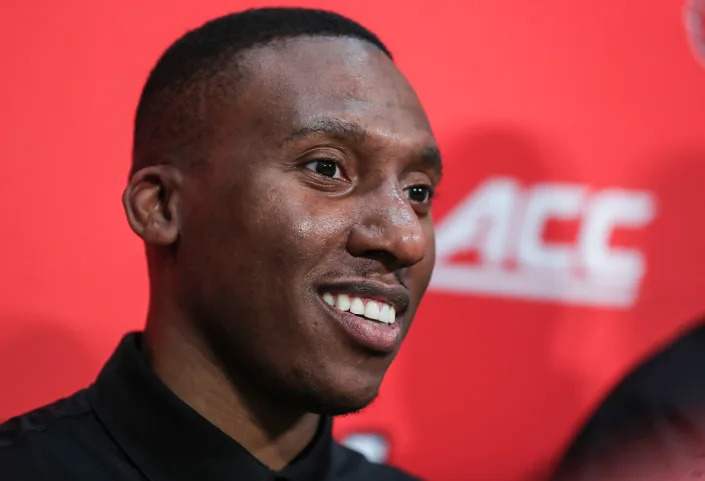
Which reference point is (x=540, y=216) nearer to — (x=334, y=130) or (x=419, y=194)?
(x=419, y=194)

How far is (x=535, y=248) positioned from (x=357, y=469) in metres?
0.56

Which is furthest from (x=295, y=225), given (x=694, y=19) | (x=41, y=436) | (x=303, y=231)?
(x=694, y=19)

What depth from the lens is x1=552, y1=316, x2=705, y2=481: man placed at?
27.9 inches

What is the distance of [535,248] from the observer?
1.59m

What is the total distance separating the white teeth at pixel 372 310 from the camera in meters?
1.00

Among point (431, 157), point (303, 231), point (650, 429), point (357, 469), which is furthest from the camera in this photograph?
point (357, 469)

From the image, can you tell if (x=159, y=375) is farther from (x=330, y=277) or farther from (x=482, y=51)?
(x=482, y=51)

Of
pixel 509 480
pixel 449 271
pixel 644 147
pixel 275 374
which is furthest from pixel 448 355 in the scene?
pixel 275 374

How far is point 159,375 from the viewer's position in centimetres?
108

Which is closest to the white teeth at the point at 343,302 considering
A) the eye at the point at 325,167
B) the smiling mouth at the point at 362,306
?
the smiling mouth at the point at 362,306

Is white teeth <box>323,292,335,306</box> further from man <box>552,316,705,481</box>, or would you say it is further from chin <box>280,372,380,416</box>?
man <box>552,316,705,481</box>

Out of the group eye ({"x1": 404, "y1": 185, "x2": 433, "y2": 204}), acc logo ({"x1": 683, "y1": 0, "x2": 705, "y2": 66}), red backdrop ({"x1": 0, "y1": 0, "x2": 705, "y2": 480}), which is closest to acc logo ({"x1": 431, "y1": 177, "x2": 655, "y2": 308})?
red backdrop ({"x1": 0, "y1": 0, "x2": 705, "y2": 480})

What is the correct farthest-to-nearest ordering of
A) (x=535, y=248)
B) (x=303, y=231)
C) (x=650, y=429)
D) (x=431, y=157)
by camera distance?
(x=535, y=248) → (x=431, y=157) → (x=303, y=231) → (x=650, y=429)

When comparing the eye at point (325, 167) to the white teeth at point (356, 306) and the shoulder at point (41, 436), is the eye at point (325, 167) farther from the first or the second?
the shoulder at point (41, 436)
